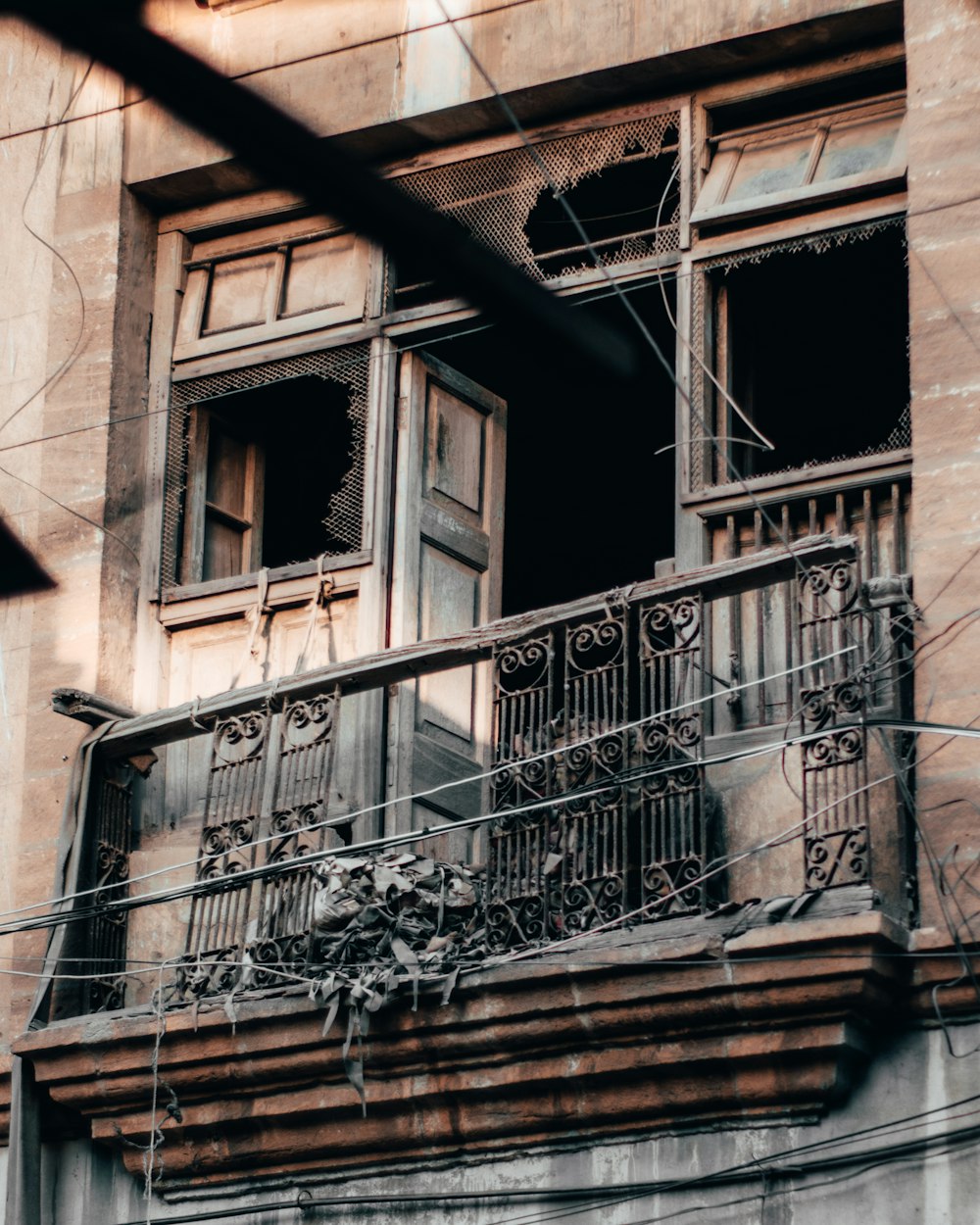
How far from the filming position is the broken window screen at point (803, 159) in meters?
8.40

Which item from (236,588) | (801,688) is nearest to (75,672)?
(236,588)

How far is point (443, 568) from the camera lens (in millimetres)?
9188

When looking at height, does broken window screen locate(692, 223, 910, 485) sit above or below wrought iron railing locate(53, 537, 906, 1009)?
above

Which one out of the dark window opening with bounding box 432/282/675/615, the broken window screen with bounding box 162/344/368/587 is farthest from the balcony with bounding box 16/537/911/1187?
the dark window opening with bounding box 432/282/675/615

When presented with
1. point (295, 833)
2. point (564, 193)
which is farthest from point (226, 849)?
point (564, 193)

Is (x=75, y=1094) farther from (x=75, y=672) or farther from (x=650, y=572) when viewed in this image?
(x=650, y=572)

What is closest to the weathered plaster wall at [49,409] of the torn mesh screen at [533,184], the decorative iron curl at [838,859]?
the torn mesh screen at [533,184]

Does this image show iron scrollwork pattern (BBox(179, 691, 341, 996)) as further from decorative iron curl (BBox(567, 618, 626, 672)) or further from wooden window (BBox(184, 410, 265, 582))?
wooden window (BBox(184, 410, 265, 582))

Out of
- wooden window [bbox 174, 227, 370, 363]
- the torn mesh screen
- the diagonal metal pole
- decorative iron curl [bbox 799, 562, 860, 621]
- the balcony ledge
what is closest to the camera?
the diagonal metal pole

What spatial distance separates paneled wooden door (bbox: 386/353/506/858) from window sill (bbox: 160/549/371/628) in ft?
0.73

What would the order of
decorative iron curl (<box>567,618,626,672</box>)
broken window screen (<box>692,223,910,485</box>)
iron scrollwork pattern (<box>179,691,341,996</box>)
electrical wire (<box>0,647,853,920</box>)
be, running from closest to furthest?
electrical wire (<box>0,647,853,920</box>)
decorative iron curl (<box>567,618,626,672</box>)
iron scrollwork pattern (<box>179,691,341,996</box>)
broken window screen (<box>692,223,910,485</box>)

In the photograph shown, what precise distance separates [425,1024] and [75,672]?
112 inches

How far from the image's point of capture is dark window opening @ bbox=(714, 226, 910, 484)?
8.67m

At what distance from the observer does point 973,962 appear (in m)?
6.44
